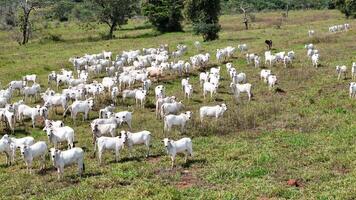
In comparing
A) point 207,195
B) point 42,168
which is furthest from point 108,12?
point 207,195

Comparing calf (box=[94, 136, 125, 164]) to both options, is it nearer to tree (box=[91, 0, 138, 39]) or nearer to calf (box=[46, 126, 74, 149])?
calf (box=[46, 126, 74, 149])

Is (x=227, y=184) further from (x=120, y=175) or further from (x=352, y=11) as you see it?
(x=352, y=11)

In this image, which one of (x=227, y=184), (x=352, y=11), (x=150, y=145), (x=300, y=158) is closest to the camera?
(x=227, y=184)

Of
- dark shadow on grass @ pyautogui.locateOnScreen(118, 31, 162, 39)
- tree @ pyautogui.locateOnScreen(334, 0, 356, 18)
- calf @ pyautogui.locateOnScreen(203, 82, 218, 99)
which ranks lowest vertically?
dark shadow on grass @ pyautogui.locateOnScreen(118, 31, 162, 39)

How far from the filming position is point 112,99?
96.8ft

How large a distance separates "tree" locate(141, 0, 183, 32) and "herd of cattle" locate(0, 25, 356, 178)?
25.9m

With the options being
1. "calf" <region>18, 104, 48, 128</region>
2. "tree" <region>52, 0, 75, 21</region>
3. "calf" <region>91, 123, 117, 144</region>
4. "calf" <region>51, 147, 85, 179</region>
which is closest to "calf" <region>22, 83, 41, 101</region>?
"calf" <region>18, 104, 48, 128</region>

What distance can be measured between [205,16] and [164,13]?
16.4 metres

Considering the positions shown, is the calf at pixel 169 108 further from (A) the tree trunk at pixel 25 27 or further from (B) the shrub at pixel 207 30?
(A) the tree trunk at pixel 25 27

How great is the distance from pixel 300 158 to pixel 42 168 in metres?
9.02

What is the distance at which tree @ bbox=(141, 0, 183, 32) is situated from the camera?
73.2m

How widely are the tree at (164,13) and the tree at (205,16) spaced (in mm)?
14263

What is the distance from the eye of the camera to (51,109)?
1091 inches

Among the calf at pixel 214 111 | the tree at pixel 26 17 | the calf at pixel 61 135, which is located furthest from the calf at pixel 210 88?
the tree at pixel 26 17
